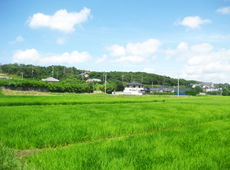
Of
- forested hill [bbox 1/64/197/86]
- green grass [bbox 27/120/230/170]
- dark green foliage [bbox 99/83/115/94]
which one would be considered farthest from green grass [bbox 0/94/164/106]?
forested hill [bbox 1/64/197/86]

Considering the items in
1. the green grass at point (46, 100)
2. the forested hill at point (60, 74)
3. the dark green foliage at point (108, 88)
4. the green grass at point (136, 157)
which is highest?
the forested hill at point (60, 74)

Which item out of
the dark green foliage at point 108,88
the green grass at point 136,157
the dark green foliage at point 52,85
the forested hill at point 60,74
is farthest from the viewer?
the forested hill at point 60,74

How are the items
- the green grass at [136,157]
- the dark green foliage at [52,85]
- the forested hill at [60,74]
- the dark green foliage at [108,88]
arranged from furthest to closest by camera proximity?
the forested hill at [60,74] < the dark green foliage at [108,88] < the dark green foliage at [52,85] < the green grass at [136,157]

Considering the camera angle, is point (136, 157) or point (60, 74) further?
point (60, 74)

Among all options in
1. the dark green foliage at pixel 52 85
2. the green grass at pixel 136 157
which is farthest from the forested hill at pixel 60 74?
the green grass at pixel 136 157

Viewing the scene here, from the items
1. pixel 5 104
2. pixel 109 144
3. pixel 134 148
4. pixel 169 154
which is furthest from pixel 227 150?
pixel 5 104

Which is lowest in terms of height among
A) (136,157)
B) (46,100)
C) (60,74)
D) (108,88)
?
(46,100)

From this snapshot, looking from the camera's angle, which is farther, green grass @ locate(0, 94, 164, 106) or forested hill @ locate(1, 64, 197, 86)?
forested hill @ locate(1, 64, 197, 86)

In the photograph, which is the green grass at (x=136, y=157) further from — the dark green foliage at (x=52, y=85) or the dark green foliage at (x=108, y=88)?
the dark green foliage at (x=108, y=88)

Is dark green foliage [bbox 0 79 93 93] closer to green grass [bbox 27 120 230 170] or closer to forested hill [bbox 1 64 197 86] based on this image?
forested hill [bbox 1 64 197 86]

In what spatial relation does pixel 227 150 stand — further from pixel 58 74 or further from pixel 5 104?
pixel 58 74

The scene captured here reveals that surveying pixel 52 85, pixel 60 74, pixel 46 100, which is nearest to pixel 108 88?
pixel 52 85

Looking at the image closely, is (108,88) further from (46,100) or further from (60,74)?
(46,100)

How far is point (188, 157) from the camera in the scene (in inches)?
129
